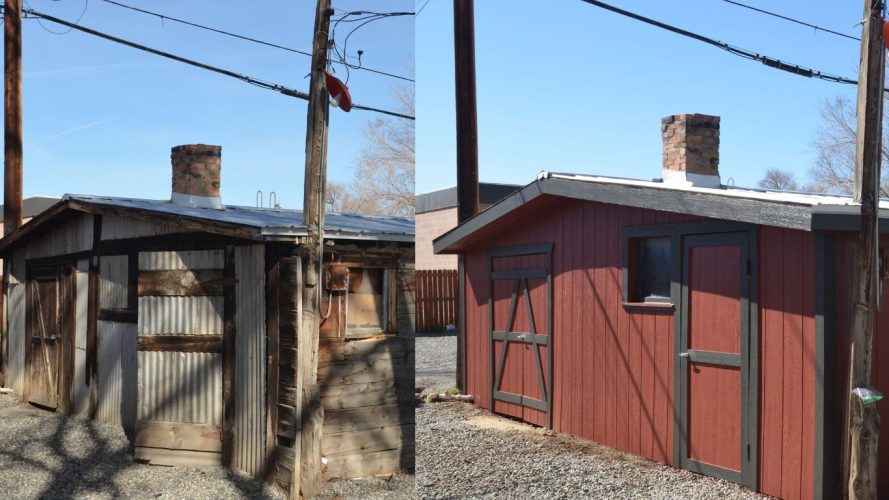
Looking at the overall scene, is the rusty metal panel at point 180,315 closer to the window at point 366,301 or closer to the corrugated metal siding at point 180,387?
the corrugated metal siding at point 180,387

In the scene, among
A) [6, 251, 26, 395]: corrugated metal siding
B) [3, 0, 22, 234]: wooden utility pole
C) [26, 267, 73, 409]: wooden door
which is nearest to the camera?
[3, 0, 22, 234]: wooden utility pole

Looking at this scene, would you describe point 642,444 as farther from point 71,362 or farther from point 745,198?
point 71,362

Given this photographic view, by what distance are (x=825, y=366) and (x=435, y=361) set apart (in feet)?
21.9

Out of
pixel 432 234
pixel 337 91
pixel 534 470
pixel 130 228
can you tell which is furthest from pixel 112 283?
pixel 432 234

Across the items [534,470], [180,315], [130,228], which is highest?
[130,228]

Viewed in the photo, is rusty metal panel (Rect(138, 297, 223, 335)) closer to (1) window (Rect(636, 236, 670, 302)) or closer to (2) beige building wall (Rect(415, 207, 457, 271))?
(1) window (Rect(636, 236, 670, 302))

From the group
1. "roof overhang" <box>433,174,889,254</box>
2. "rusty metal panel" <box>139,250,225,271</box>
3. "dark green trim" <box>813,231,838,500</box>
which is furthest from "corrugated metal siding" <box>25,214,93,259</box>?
"dark green trim" <box>813,231,838,500</box>

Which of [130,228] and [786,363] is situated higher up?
[130,228]

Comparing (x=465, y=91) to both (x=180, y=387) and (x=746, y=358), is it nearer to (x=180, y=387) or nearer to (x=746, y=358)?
(x=746, y=358)

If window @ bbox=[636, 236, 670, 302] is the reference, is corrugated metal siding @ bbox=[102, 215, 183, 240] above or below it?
Answer: above

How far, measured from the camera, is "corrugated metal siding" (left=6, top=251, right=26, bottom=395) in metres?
5.07

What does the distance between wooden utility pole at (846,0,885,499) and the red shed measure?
0.72 feet

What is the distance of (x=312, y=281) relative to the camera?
4004mm

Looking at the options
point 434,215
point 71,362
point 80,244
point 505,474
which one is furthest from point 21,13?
point 434,215
